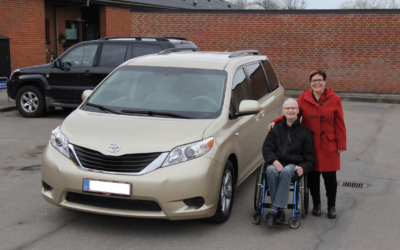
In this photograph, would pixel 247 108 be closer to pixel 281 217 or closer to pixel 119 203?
pixel 281 217

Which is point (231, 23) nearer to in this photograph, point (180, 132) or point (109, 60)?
point (109, 60)

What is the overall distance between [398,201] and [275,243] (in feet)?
7.19

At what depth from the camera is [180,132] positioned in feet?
14.3

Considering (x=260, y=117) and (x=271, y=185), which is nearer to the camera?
(x=271, y=185)

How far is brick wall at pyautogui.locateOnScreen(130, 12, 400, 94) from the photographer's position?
1662 centimetres

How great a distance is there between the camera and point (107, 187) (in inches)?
158

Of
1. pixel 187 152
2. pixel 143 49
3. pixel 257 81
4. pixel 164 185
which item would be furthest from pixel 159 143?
pixel 143 49

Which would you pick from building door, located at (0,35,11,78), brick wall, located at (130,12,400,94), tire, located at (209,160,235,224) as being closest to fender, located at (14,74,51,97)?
building door, located at (0,35,11,78)

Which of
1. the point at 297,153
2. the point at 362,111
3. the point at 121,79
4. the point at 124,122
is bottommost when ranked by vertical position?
the point at 362,111

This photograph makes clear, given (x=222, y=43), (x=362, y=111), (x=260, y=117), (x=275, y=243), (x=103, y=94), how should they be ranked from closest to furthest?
(x=275, y=243)
(x=103, y=94)
(x=260, y=117)
(x=362, y=111)
(x=222, y=43)

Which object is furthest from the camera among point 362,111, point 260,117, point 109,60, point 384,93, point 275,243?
point 384,93

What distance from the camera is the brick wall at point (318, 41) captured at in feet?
54.5

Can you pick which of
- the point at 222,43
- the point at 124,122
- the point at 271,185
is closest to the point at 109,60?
the point at 124,122

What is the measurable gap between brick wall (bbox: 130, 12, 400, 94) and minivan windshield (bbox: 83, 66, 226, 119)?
12864 mm
